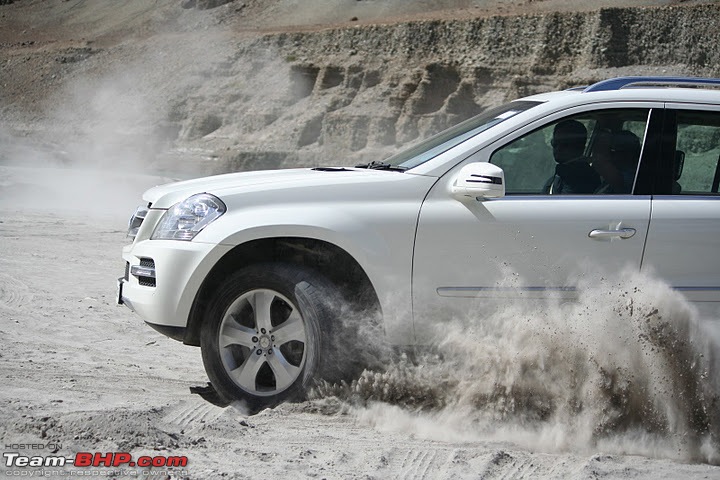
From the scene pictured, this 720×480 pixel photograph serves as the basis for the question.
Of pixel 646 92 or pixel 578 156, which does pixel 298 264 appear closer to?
pixel 578 156

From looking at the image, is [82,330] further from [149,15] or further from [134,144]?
[149,15]

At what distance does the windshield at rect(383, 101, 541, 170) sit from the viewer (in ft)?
18.1

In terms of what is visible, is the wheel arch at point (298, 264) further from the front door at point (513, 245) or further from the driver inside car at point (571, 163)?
the driver inside car at point (571, 163)

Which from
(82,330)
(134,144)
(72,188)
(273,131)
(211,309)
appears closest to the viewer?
(211,309)

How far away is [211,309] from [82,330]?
263 centimetres

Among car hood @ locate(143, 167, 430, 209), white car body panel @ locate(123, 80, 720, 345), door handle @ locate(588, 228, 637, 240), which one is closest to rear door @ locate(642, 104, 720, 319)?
white car body panel @ locate(123, 80, 720, 345)

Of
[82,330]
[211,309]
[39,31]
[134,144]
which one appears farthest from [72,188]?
[39,31]

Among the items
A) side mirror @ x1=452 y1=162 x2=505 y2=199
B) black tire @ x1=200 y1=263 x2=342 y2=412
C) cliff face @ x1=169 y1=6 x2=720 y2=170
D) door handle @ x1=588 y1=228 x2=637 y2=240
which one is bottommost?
black tire @ x1=200 y1=263 x2=342 y2=412

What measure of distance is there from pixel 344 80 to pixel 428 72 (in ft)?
16.1

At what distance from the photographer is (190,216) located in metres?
5.40

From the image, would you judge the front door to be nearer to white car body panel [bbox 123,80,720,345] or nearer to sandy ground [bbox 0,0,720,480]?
white car body panel [bbox 123,80,720,345]

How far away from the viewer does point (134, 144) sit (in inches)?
1951

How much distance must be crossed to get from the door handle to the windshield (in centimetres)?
83

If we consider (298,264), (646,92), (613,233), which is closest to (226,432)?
A: (298,264)
